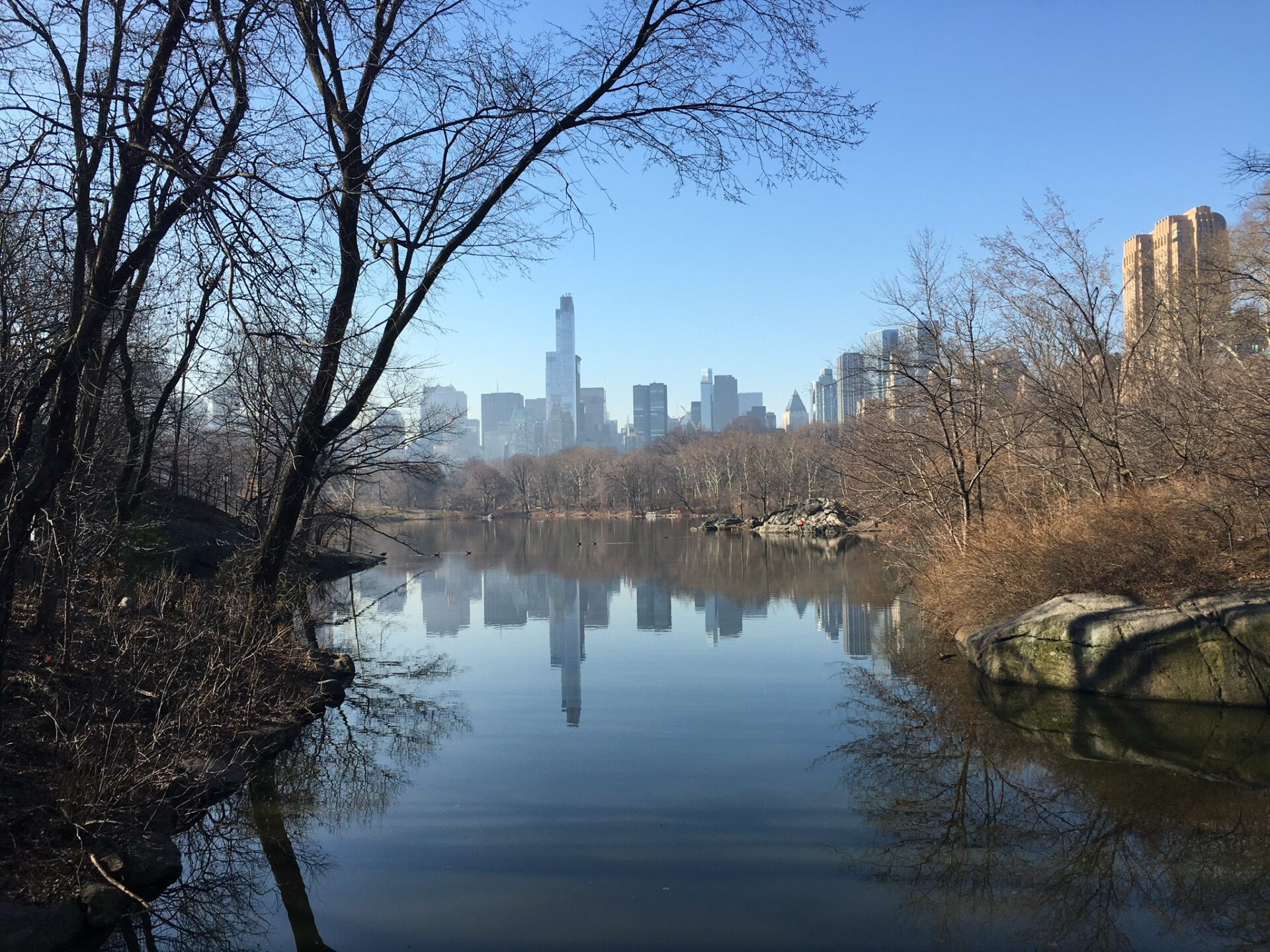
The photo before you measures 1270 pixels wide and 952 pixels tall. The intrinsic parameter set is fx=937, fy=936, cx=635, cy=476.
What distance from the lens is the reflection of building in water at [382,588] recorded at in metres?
21.6

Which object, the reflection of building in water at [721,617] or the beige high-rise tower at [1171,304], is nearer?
the reflection of building in water at [721,617]

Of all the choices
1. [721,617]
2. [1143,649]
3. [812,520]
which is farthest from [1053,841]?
[812,520]

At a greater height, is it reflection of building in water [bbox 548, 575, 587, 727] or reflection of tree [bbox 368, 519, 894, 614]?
reflection of tree [bbox 368, 519, 894, 614]

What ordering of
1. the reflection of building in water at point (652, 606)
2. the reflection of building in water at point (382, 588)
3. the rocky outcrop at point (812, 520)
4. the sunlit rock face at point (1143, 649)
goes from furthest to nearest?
the rocky outcrop at point (812, 520) → the reflection of building in water at point (382, 588) → the reflection of building in water at point (652, 606) → the sunlit rock face at point (1143, 649)

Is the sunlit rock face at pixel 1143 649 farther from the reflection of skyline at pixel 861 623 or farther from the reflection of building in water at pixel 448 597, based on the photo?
the reflection of building in water at pixel 448 597

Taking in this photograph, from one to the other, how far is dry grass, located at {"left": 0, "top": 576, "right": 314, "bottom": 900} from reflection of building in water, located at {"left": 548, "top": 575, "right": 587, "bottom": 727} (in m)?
2.97

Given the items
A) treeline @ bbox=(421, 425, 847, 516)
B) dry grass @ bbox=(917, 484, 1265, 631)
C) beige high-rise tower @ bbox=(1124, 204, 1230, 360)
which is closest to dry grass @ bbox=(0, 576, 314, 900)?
dry grass @ bbox=(917, 484, 1265, 631)

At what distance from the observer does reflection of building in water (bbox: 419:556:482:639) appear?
61.6ft

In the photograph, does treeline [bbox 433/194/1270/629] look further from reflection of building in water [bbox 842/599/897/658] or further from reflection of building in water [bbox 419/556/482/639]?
reflection of building in water [bbox 419/556/482/639]

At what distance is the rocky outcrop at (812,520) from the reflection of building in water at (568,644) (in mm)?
26137

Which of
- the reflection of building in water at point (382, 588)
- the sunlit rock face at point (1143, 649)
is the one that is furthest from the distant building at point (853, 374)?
the reflection of building in water at point (382, 588)

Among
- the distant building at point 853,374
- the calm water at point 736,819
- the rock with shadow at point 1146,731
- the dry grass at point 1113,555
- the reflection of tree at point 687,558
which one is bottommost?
the calm water at point 736,819

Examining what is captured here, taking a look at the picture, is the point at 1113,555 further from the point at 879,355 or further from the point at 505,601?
the point at 505,601

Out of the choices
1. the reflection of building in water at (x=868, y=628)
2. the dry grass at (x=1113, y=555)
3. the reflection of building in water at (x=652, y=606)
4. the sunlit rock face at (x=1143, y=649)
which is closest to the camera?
the sunlit rock face at (x=1143, y=649)
